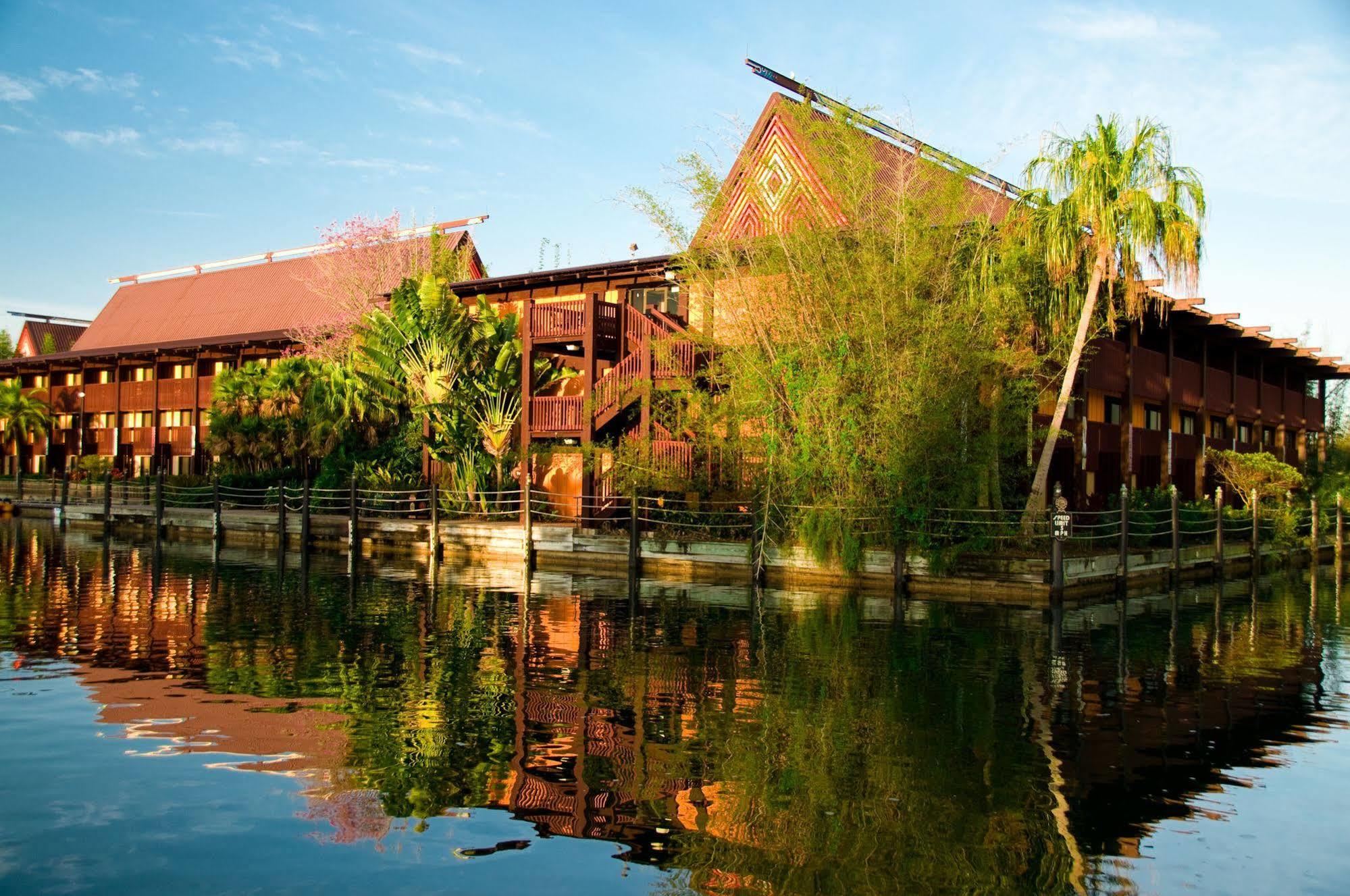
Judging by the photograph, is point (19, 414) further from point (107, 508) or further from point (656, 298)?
point (656, 298)

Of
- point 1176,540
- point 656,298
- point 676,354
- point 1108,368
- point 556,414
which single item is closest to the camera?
point 1176,540

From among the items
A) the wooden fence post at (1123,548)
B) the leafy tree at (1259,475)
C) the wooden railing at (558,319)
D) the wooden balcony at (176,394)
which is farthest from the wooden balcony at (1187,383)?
the wooden balcony at (176,394)

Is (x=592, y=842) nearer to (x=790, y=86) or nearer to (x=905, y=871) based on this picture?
(x=905, y=871)

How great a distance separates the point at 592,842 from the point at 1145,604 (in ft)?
54.6

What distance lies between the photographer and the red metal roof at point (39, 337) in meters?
69.9

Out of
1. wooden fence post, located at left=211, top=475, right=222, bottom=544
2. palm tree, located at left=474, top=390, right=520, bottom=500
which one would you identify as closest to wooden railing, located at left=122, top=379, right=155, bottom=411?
wooden fence post, located at left=211, top=475, right=222, bottom=544

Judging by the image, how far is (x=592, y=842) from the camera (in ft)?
24.1

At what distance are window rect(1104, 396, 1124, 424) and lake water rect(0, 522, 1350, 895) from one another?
48.7ft

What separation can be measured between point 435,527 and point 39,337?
54002mm

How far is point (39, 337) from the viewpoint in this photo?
70250mm

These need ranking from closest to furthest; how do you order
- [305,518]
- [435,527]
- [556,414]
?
[435,527] → [556,414] → [305,518]

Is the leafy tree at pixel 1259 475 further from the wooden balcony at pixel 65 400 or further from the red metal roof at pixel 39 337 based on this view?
the red metal roof at pixel 39 337

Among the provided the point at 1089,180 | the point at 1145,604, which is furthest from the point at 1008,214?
the point at 1145,604

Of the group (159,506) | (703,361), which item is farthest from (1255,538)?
(159,506)
